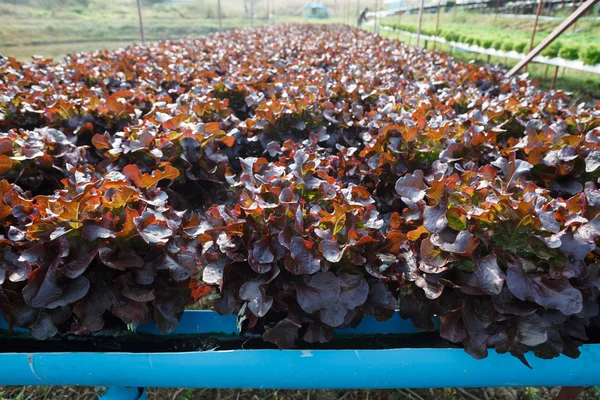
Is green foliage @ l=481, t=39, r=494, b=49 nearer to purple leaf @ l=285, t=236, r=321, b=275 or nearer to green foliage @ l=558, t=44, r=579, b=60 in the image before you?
green foliage @ l=558, t=44, r=579, b=60

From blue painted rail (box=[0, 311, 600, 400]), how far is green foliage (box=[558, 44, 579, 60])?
6.62 m

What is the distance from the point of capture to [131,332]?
1.80m

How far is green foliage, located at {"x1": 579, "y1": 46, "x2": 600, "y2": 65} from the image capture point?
19.5 ft

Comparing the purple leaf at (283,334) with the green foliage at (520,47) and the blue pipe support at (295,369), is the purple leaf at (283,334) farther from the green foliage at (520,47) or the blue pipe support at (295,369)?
the green foliage at (520,47)

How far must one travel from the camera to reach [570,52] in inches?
260

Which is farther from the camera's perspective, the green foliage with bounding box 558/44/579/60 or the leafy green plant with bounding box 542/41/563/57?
Answer: the leafy green plant with bounding box 542/41/563/57

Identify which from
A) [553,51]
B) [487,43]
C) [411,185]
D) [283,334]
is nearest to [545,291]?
[411,185]

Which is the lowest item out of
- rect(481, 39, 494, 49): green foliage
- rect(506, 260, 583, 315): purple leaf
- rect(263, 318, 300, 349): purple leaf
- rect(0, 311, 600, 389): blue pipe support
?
rect(0, 311, 600, 389): blue pipe support

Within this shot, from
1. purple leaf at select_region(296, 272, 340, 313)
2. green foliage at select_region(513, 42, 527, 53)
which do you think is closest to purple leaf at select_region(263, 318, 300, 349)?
purple leaf at select_region(296, 272, 340, 313)

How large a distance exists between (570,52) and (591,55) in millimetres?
673

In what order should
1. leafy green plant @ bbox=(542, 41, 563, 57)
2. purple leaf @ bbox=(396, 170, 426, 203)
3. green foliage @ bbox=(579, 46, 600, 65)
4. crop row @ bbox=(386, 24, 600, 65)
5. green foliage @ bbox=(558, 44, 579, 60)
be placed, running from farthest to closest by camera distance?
leafy green plant @ bbox=(542, 41, 563, 57) < green foliage @ bbox=(558, 44, 579, 60) < crop row @ bbox=(386, 24, 600, 65) < green foliage @ bbox=(579, 46, 600, 65) < purple leaf @ bbox=(396, 170, 426, 203)

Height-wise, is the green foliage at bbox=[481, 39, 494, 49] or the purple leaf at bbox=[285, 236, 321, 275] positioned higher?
the green foliage at bbox=[481, 39, 494, 49]

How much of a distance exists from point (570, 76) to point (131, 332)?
521 inches

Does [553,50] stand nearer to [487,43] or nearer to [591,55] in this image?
[591,55]
